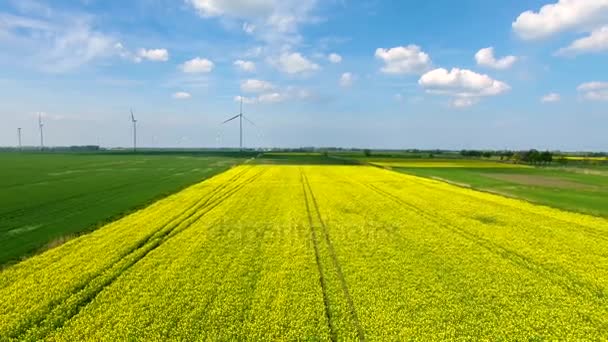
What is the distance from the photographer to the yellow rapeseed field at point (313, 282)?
7.98 m

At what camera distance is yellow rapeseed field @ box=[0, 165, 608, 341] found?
7.98 metres

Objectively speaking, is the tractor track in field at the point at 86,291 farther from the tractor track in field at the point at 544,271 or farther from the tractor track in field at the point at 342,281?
the tractor track in field at the point at 544,271

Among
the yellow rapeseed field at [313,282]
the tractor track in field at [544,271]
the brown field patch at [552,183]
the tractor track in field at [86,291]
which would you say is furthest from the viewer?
the brown field patch at [552,183]

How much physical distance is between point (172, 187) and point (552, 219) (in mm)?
32585

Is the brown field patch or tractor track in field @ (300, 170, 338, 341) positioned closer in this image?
tractor track in field @ (300, 170, 338, 341)

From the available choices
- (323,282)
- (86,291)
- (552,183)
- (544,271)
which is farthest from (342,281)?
(552,183)

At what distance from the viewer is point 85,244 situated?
14.3 m

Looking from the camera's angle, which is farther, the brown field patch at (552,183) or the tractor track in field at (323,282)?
the brown field patch at (552,183)

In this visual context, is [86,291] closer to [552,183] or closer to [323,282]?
[323,282]

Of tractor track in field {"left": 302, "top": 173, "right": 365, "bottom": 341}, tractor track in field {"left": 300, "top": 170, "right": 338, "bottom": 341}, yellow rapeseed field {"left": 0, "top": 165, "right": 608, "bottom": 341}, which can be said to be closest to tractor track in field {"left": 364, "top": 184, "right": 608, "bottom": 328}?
yellow rapeseed field {"left": 0, "top": 165, "right": 608, "bottom": 341}

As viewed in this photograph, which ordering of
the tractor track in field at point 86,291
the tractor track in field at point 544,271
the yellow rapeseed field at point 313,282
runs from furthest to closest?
the tractor track in field at point 544,271
the yellow rapeseed field at point 313,282
the tractor track in field at point 86,291

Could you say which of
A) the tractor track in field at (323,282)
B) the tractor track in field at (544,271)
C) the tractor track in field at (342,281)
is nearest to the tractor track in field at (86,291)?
the tractor track in field at (323,282)

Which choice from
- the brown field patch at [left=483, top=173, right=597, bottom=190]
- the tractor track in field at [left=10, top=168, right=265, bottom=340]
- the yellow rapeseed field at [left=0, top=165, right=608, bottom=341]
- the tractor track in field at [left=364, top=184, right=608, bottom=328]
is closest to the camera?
the tractor track in field at [left=10, top=168, right=265, bottom=340]

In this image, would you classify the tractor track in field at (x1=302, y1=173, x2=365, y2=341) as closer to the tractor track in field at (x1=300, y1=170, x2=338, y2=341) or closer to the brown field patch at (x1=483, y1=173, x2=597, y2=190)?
the tractor track in field at (x1=300, y1=170, x2=338, y2=341)
